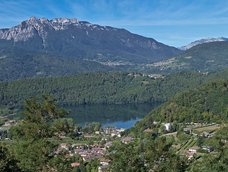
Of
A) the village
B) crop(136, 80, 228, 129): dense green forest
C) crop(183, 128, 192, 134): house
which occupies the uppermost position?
crop(136, 80, 228, 129): dense green forest

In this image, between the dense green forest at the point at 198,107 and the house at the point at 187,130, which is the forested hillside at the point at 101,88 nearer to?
the dense green forest at the point at 198,107

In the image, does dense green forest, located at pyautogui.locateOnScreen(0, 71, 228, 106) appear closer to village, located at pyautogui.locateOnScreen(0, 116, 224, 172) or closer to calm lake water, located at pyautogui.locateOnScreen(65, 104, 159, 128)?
calm lake water, located at pyautogui.locateOnScreen(65, 104, 159, 128)

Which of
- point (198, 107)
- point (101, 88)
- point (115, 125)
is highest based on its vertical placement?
point (101, 88)

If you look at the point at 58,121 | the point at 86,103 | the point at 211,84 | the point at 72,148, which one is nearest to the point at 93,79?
the point at 86,103

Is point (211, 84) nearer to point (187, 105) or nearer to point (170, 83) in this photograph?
point (187, 105)

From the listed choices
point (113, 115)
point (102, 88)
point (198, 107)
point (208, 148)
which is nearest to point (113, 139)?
point (208, 148)

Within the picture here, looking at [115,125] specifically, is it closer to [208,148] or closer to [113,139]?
[113,139]

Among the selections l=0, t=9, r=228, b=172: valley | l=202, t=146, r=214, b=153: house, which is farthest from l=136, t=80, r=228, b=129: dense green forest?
l=202, t=146, r=214, b=153: house
